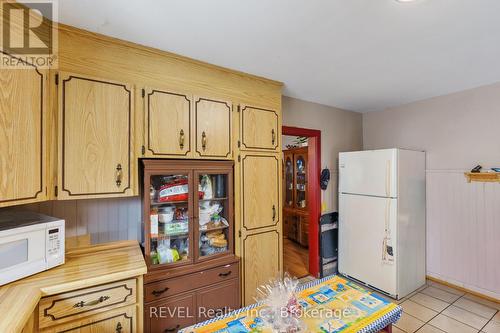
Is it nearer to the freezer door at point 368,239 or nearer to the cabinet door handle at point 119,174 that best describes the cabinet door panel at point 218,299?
the cabinet door handle at point 119,174

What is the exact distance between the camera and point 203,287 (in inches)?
76.3

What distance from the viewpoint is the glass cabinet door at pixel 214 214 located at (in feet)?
6.81

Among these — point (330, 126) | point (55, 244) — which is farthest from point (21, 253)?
point (330, 126)

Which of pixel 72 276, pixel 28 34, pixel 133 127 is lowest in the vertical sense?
pixel 72 276

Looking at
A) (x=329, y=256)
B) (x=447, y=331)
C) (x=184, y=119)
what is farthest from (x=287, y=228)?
(x=184, y=119)

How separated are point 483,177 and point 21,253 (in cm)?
406

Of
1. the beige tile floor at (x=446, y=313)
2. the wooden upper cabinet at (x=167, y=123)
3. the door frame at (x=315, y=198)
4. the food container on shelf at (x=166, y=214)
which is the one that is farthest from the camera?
the door frame at (x=315, y=198)

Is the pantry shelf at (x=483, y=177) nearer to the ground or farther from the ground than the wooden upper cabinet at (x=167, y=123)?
nearer to the ground

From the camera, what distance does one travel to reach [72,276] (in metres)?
1.42

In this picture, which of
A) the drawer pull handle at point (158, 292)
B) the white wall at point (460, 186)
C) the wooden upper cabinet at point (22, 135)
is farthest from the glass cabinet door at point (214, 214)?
the white wall at point (460, 186)

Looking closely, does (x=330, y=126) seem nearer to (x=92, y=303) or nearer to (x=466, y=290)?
(x=466, y=290)

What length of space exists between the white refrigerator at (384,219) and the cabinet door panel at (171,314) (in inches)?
85.2

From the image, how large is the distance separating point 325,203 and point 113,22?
302cm

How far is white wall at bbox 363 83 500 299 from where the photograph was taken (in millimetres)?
2594
